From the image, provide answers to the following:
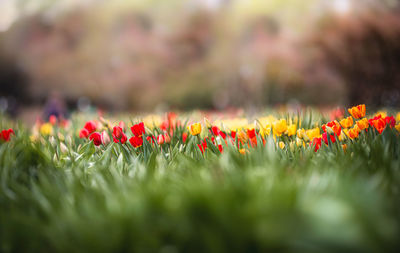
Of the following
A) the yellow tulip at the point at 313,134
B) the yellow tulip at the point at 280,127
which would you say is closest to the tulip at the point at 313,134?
the yellow tulip at the point at 313,134

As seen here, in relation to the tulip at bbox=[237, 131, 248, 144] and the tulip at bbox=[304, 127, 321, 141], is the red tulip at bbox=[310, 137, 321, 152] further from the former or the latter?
the tulip at bbox=[237, 131, 248, 144]

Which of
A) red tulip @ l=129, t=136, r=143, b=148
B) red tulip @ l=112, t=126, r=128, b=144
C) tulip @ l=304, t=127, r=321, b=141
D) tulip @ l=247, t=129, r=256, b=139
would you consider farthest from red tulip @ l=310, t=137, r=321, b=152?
red tulip @ l=112, t=126, r=128, b=144

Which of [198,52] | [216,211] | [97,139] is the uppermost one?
[198,52]

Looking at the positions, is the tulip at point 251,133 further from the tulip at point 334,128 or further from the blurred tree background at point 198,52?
the blurred tree background at point 198,52

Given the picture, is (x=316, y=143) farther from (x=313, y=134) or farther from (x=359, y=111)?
(x=359, y=111)

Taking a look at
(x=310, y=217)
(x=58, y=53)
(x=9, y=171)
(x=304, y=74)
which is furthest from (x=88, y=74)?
(x=310, y=217)

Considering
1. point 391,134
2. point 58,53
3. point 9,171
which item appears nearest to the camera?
point 9,171

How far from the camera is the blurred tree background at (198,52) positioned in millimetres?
11000

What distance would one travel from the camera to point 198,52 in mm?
13695

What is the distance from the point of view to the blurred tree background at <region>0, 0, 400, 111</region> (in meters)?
11.0

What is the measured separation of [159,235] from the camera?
0.85m

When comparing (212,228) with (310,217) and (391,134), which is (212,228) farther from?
(391,134)

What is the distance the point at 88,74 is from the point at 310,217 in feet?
45.3

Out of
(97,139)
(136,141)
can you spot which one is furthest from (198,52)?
(136,141)
